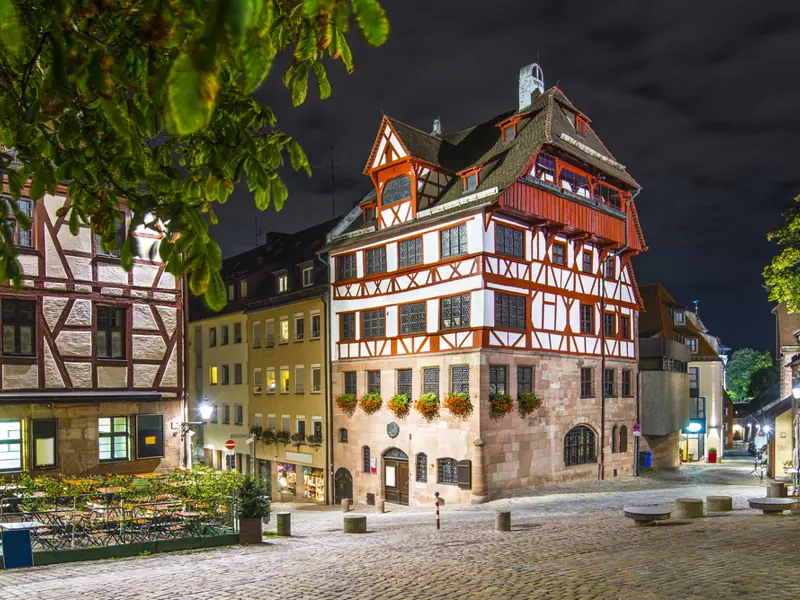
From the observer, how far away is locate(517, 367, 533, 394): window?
97.2ft

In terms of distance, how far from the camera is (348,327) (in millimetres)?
34969

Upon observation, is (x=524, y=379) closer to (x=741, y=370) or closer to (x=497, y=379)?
(x=497, y=379)

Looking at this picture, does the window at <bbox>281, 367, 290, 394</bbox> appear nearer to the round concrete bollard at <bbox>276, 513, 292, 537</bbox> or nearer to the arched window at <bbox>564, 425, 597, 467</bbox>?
the arched window at <bbox>564, 425, 597, 467</bbox>

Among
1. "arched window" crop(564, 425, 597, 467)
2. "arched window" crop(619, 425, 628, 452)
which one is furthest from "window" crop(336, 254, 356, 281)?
"arched window" crop(619, 425, 628, 452)

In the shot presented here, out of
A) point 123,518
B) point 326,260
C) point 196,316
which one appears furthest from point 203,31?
point 196,316

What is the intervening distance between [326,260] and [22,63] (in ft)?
104

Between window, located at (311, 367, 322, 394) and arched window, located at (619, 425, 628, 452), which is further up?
window, located at (311, 367, 322, 394)

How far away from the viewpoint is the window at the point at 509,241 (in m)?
28.6

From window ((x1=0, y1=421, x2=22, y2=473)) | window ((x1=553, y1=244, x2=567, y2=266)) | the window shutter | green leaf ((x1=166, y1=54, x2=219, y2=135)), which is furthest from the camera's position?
window ((x1=553, y1=244, x2=567, y2=266))

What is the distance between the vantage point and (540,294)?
99.5 feet

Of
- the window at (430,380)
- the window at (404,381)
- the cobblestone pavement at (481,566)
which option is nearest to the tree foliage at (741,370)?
the window at (404,381)

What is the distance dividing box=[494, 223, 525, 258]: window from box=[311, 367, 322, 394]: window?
12227 millimetres

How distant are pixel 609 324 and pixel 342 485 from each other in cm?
1449

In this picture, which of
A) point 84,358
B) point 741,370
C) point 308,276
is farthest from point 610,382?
point 741,370
